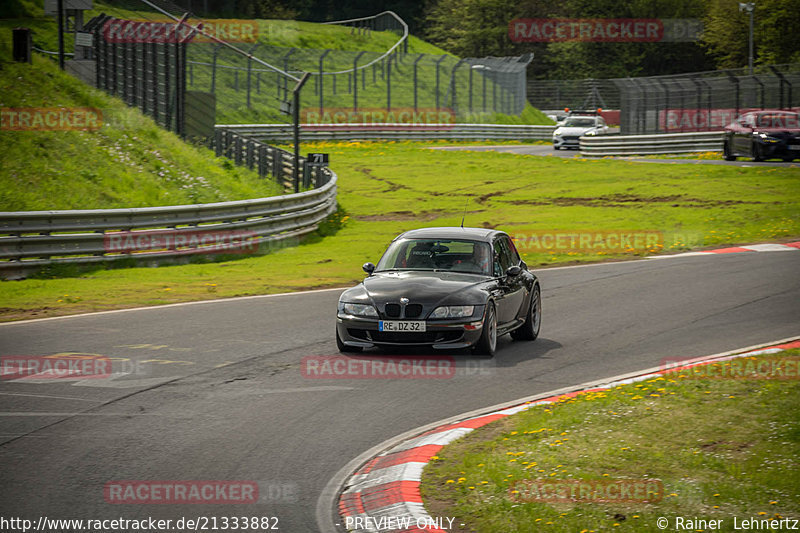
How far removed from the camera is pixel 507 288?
1231 centimetres

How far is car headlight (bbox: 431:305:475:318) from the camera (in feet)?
36.7

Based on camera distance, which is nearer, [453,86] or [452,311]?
[452,311]

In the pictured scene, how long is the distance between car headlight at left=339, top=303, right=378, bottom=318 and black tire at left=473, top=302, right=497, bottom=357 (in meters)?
1.21

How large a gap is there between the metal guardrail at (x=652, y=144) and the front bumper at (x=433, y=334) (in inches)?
1411

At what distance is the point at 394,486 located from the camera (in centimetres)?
682

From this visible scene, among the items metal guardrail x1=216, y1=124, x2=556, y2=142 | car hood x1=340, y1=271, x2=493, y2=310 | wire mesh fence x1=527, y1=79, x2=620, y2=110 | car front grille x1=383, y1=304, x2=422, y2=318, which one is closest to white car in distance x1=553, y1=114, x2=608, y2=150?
metal guardrail x1=216, y1=124, x2=556, y2=142

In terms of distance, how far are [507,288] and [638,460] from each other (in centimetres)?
536

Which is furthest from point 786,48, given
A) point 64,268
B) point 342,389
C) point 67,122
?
point 342,389

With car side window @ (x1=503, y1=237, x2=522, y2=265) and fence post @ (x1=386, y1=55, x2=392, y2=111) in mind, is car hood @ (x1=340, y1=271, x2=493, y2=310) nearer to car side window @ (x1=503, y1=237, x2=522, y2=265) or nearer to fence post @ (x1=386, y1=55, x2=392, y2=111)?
car side window @ (x1=503, y1=237, x2=522, y2=265)

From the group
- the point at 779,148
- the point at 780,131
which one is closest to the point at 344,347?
the point at 780,131

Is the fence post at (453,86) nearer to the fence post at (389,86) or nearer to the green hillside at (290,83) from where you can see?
the green hillside at (290,83)

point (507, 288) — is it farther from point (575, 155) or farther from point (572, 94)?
point (572, 94)

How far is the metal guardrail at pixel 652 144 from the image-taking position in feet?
146

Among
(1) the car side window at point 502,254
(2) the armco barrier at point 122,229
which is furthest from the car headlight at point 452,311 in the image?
(2) the armco barrier at point 122,229
